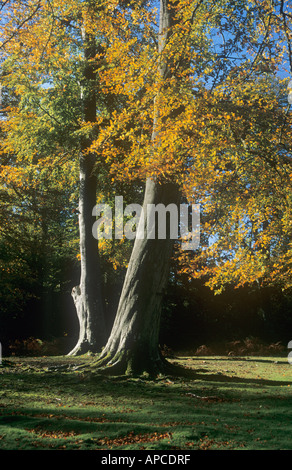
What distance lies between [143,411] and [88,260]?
8.42 metres

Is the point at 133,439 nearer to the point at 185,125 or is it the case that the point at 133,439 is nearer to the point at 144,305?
the point at 144,305

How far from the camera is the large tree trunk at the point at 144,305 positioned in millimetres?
9664

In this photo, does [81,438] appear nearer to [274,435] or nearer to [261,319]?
[274,435]

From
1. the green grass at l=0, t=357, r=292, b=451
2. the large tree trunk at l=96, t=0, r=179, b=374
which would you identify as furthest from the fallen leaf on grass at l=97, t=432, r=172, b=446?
the large tree trunk at l=96, t=0, r=179, b=374

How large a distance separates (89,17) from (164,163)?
632cm

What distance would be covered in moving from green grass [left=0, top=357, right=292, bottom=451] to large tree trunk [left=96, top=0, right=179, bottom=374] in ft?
1.75

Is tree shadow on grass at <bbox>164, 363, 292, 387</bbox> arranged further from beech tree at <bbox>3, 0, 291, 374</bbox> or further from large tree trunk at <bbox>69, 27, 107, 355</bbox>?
large tree trunk at <bbox>69, 27, 107, 355</bbox>

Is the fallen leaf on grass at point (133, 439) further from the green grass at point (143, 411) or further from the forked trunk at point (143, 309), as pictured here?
the forked trunk at point (143, 309)

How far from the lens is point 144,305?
388 inches

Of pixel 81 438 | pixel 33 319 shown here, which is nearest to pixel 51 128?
pixel 33 319

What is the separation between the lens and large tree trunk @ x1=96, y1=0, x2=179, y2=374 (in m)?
9.66

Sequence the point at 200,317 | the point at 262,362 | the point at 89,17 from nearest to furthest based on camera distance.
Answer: the point at 89,17, the point at 262,362, the point at 200,317

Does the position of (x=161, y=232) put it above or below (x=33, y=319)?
above

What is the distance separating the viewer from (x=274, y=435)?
212 inches
